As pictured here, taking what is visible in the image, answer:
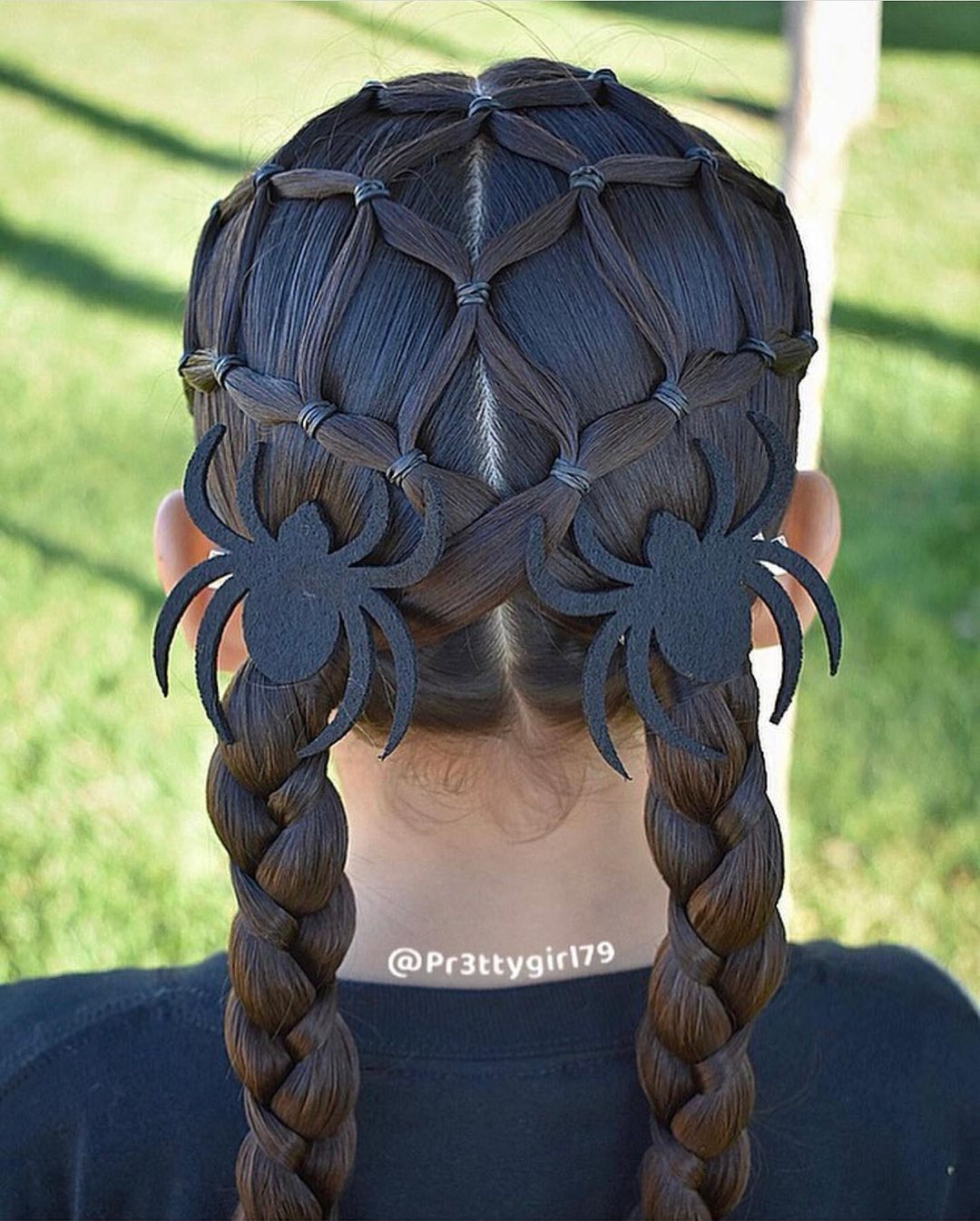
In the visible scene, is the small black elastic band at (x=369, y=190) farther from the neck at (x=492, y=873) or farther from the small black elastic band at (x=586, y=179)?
the neck at (x=492, y=873)

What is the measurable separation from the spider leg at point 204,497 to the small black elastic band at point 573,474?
0.24m

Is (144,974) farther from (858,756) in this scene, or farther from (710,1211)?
(858,756)

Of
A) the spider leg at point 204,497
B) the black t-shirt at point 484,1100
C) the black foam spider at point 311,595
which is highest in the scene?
the spider leg at point 204,497

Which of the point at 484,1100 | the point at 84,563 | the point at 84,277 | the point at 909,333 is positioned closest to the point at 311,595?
the point at 484,1100

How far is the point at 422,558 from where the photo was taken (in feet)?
3.52

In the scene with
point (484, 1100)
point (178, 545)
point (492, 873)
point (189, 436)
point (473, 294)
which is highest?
point (473, 294)

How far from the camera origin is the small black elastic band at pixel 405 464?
3.54 feet

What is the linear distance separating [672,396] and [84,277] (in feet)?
17.7

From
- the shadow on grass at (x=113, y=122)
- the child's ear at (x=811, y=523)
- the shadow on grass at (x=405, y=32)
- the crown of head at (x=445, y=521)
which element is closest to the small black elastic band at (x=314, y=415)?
the crown of head at (x=445, y=521)

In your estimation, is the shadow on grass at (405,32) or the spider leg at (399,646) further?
the shadow on grass at (405,32)

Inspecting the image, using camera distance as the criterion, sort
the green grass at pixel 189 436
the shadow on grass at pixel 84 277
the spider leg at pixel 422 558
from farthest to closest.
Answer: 1. the shadow on grass at pixel 84 277
2. the green grass at pixel 189 436
3. the spider leg at pixel 422 558

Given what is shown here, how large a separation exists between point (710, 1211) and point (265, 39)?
8.41 meters

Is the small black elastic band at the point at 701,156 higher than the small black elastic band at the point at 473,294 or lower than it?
higher

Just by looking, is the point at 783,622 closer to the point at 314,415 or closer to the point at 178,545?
the point at 314,415
